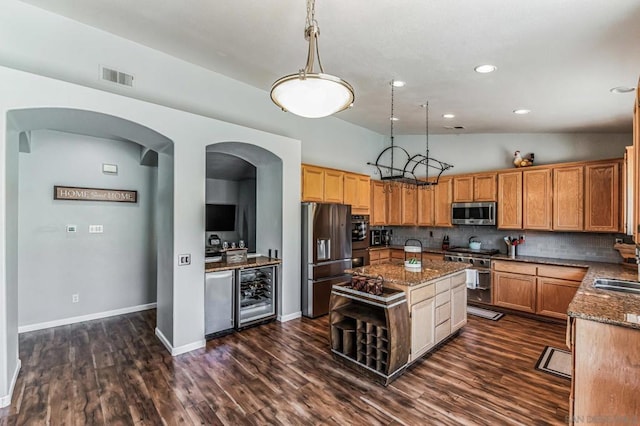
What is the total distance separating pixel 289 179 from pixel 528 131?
3.98 m

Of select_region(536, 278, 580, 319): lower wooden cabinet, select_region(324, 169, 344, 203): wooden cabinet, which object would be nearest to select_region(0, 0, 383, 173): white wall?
select_region(324, 169, 344, 203): wooden cabinet

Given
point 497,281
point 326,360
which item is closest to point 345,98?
point 326,360

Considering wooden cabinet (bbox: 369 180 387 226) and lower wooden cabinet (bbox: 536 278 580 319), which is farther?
wooden cabinet (bbox: 369 180 387 226)

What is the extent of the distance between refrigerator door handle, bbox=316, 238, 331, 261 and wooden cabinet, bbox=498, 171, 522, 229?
2960 mm

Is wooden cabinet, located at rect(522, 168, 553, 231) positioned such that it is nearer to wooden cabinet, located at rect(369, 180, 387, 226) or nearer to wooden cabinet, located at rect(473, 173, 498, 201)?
wooden cabinet, located at rect(473, 173, 498, 201)

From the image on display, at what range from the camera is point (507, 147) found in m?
5.50

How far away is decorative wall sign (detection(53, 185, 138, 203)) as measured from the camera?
4.32 metres

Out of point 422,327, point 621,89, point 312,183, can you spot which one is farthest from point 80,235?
point 621,89

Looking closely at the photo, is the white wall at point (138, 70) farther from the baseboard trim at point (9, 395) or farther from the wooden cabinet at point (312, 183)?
the baseboard trim at point (9, 395)

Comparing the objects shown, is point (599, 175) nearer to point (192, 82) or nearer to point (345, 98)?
point (345, 98)

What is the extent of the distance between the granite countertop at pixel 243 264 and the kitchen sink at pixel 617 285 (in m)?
3.69

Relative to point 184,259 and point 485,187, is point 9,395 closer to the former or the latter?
point 184,259

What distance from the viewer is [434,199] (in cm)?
614

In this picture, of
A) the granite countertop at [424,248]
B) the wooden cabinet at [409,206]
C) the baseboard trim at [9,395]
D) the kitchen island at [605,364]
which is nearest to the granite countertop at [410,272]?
the kitchen island at [605,364]
